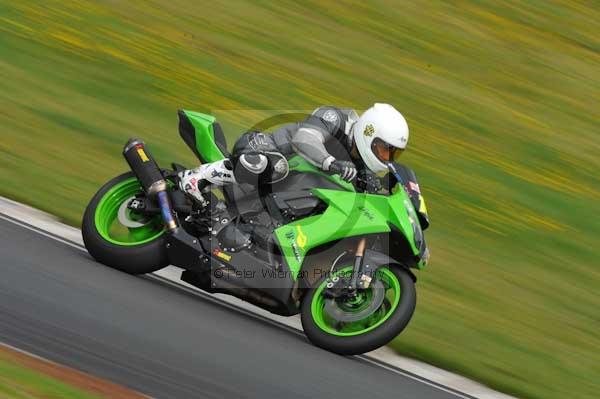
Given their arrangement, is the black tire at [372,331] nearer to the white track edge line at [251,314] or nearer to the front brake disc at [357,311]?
the front brake disc at [357,311]

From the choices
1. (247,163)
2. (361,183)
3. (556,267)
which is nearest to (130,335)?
(247,163)

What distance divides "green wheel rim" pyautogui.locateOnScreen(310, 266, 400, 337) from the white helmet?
0.78 metres

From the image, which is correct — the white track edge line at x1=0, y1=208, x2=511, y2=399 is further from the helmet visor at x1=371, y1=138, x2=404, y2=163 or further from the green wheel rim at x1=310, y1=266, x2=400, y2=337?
the helmet visor at x1=371, y1=138, x2=404, y2=163

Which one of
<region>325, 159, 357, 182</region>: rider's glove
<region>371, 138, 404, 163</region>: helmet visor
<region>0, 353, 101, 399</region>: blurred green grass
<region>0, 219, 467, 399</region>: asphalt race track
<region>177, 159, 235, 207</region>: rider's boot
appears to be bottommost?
<region>0, 353, 101, 399</region>: blurred green grass

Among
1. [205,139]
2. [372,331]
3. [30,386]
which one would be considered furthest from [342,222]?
[30,386]

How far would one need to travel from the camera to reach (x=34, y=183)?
8883mm

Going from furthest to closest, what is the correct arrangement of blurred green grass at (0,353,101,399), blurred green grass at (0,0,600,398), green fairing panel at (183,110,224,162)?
blurred green grass at (0,0,600,398)
green fairing panel at (183,110,224,162)
blurred green grass at (0,353,101,399)

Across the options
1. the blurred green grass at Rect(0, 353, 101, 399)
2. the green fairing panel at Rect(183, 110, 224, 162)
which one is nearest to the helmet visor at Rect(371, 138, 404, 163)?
the green fairing panel at Rect(183, 110, 224, 162)

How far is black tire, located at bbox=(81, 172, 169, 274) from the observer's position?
23.0 ft

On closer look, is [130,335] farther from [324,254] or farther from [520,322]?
[520,322]

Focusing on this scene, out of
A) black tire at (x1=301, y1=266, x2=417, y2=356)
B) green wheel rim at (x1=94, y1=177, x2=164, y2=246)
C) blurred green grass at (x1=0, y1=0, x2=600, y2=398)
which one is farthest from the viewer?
blurred green grass at (x1=0, y1=0, x2=600, y2=398)

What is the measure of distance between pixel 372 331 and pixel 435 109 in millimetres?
6925

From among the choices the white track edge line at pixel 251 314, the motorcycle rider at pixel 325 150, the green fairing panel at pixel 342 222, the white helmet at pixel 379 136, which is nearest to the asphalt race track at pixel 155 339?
the white track edge line at pixel 251 314

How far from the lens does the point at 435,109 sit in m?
13.0
